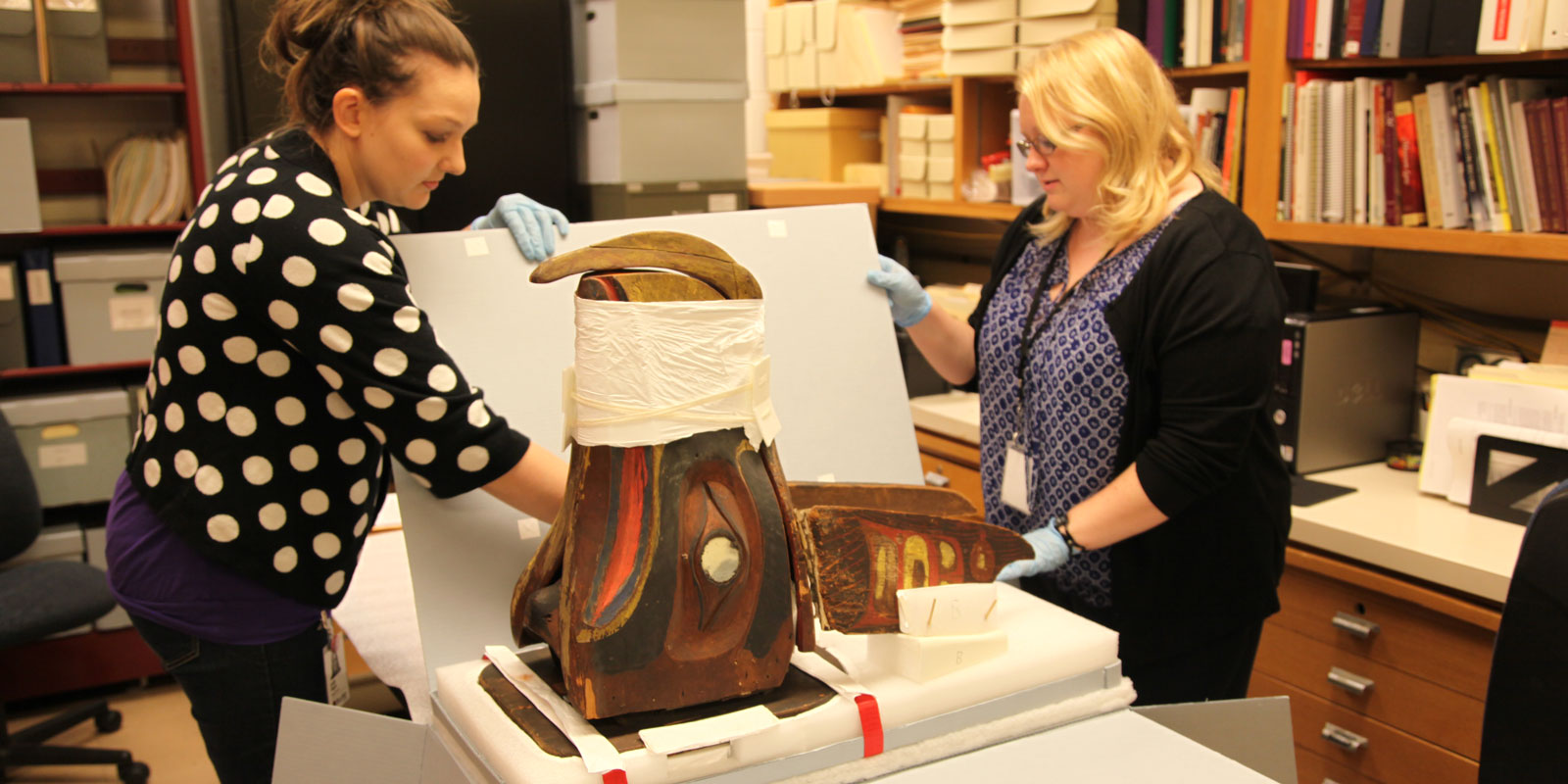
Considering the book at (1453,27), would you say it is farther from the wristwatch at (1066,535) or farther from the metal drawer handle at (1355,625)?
the wristwatch at (1066,535)

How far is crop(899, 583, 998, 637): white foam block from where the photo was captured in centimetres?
100

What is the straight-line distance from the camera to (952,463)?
108 inches

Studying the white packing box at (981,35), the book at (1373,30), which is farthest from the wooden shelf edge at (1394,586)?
the white packing box at (981,35)

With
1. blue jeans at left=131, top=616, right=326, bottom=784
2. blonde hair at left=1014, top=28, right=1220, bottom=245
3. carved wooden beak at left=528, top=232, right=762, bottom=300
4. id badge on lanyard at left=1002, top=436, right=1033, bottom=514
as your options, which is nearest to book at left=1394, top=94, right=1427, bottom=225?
blonde hair at left=1014, top=28, right=1220, bottom=245

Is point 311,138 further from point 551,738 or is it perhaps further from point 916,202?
point 916,202

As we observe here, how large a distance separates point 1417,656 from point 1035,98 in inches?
43.6

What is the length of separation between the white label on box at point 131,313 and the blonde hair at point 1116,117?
8.09ft

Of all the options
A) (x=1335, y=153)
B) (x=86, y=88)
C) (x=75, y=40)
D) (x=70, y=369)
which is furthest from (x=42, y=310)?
(x=1335, y=153)

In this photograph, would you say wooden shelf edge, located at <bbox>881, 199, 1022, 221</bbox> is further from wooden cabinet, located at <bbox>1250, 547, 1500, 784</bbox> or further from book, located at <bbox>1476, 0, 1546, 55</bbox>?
wooden cabinet, located at <bbox>1250, 547, 1500, 784</bbox>

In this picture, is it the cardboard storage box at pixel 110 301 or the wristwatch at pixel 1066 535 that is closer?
the wristwatch at pixel 1066 535

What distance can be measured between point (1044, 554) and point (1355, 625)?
2.67ft

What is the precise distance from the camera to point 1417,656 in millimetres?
1827

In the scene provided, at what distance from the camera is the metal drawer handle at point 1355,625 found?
188 centimetres

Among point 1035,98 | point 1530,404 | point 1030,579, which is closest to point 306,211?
point 1035,98
